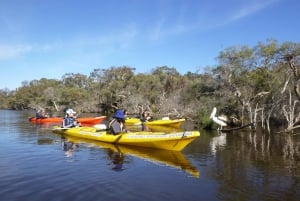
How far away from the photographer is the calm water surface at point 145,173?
29.6ft

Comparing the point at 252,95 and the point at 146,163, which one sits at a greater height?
the point at 252,95

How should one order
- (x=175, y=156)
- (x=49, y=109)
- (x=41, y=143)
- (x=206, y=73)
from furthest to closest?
(x=49, y=109) → (x=206, y=73) → (x=41, y=143) → (x=175, y=156)

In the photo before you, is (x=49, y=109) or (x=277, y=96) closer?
(x=277, y=96)

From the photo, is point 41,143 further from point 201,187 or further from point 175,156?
point 201,187

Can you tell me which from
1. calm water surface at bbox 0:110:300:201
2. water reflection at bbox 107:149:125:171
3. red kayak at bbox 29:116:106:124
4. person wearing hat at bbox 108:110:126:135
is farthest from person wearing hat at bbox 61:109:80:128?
red kayak at bbox 29:116:106:124

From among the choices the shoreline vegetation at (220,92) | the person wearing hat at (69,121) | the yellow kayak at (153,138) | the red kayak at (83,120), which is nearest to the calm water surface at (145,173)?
the yellow kayak at (153,138)

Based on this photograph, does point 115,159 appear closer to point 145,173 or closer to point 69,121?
point 145,173

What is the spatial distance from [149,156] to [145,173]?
10.1ft

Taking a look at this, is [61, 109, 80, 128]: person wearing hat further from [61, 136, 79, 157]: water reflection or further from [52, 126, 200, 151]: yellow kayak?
[52, 126, 200, 151]: yellow kayak

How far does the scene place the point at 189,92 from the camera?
42594 millimetres

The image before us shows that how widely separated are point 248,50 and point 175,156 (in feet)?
58.5

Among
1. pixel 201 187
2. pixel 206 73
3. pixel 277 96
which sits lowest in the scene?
pixel 201 187

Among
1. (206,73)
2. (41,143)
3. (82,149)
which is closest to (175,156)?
(82,149)

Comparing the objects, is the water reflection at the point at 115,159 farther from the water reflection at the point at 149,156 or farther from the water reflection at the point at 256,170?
the water reflection at the point at 256,170
